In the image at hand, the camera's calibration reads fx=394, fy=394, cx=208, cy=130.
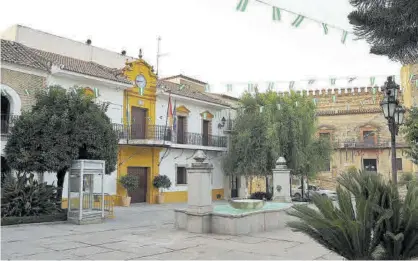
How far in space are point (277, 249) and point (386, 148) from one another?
2979 centimetres

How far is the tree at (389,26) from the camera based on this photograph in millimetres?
3215

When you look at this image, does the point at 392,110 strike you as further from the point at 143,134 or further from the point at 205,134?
the point at 205,134

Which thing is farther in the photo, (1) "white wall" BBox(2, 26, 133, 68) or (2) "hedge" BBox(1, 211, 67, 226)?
(1) "white wall" BBox(2, 26, 133, 68)

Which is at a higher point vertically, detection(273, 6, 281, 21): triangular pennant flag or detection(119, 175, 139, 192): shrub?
detection(273, 6, 281, 21): triangular pennant flag

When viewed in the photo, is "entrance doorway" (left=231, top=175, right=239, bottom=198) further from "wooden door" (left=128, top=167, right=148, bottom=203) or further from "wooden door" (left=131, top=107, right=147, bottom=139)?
"wooden door" (left=131, top=107, right=147, bottom=139)

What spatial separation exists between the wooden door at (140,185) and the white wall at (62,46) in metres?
7.42

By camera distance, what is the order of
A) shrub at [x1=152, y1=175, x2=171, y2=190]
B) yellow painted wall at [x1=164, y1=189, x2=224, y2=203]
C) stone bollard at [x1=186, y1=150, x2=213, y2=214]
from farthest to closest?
yellow painted wall at [x1=164, y1=189, x2=224, y2=203] < shrub at [x1=152, y1=175, x2=171, y2=190] < stone bollard at [x1=186, y1=150, x2=213, y2=214]

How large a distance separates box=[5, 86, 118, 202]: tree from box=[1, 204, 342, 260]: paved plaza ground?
6.58ft

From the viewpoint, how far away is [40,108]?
12430 millimetres

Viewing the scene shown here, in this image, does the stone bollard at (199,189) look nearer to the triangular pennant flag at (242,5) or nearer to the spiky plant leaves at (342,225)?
the triangular pennant flag at (242,5)

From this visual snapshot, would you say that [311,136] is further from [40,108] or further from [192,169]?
[40,108]

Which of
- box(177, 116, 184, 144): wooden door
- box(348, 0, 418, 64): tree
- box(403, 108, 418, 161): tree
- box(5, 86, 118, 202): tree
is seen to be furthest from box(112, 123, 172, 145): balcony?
box(348, 0, 418, 64): tree

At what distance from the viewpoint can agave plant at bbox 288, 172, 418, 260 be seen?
389 cm

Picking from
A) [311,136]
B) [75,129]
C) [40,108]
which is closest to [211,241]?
[75,129]
